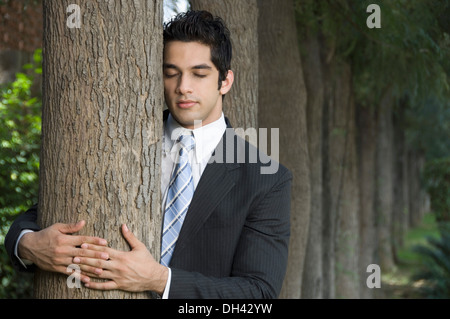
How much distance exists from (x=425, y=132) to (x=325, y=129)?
9685 millimetres

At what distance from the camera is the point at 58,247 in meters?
2.50

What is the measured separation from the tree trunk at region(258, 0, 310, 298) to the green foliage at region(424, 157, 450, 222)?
13718 mm

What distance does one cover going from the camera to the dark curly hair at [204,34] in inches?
120

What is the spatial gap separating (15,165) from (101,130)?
3.92m

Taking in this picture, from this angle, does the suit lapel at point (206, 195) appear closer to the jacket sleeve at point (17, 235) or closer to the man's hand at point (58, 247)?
the man's hand at point (58, 247)

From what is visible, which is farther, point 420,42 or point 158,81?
point 420,42

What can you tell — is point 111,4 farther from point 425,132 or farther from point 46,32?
point 425,132

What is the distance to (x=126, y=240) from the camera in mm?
2580

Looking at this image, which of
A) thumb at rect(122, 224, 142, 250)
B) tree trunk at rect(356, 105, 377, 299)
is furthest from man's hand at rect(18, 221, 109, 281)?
tree trunk at rect(356, 105, 377, 299)

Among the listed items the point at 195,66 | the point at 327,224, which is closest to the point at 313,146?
the point at 327,224

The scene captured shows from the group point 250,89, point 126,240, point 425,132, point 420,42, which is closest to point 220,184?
point 126,240

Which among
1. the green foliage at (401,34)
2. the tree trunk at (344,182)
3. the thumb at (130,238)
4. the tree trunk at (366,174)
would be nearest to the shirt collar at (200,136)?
the thumb at (130,238)

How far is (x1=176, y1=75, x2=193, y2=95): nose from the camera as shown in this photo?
9.65 feet

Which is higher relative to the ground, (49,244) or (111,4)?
(111,4)
